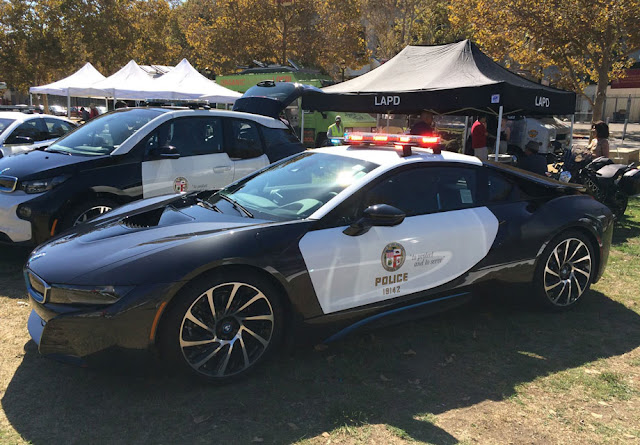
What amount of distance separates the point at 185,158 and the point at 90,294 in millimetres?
3413

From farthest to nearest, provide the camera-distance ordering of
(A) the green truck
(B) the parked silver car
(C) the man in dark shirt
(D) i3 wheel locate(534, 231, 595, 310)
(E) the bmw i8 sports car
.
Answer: (A) the green truck → (B) the parked silver car → (C) the man in dark shirt → (D) i3 wheel locate(534, 231, 595, 310) → (E) the bmw i8 sports car

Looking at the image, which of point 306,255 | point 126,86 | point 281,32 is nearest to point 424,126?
point 306,255

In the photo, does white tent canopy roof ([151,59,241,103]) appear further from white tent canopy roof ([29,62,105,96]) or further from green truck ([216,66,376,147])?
white tent canopy roof ([29,62,105,96])

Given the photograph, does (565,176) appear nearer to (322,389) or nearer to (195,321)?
(322,389)

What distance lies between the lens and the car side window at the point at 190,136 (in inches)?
229

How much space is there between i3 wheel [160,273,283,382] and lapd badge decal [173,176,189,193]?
316cm

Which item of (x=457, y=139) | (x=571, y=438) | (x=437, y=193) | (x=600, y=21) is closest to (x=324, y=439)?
(x=571, y=438)

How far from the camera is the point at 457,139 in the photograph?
1301 cm

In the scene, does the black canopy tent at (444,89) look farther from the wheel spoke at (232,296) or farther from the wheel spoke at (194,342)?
the wheel spoke at (194,342)

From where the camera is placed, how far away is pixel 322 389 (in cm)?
314

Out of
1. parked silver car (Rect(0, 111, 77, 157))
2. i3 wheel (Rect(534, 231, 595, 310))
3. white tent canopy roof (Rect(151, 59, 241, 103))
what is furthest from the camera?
white tent canopy roof (Rect(151, 59, 241, 103))

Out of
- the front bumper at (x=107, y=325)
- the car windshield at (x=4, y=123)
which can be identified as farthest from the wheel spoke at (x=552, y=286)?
the car windshield at (x=4, y=123)

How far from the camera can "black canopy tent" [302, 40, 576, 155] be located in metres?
7.76

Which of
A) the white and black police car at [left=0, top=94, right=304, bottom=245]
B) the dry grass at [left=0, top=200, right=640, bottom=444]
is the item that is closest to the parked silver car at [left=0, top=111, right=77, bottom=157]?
the white and black police car at [left=0, top=94, right=304, bottom=245]
